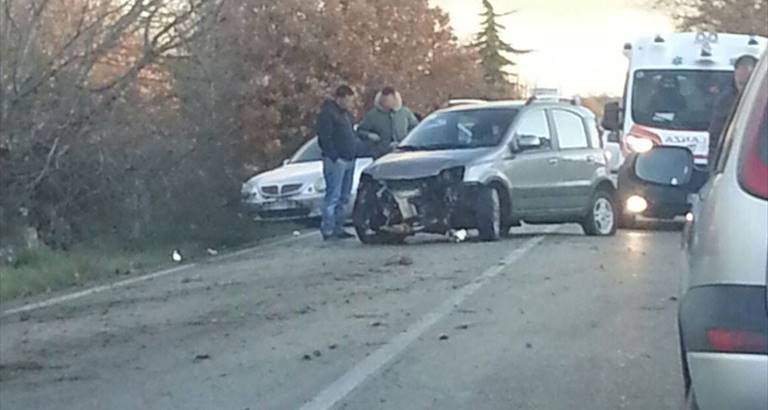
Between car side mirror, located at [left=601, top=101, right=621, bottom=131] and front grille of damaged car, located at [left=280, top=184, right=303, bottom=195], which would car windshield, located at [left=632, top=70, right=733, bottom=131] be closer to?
car side mirror, located at [left=601, top=101, right=621, bottom=131]

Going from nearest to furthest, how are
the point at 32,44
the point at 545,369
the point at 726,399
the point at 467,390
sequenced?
the point at 726,399, the point at 467,390, the point at 545,369, the point at 32,44

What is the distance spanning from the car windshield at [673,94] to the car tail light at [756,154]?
18.5m

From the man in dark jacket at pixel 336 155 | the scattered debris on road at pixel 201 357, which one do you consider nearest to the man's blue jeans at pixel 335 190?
the man in dark jacket at pixel 336 155

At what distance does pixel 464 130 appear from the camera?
20062 mm

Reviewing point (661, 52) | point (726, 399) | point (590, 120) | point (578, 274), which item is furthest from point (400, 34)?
point (726, 399)

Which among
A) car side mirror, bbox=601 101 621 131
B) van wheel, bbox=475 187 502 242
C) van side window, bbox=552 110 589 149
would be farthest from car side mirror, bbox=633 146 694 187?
car side mirror, bbox=601 101 621 131

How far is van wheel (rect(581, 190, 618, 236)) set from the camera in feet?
67.5

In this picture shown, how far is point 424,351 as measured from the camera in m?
11.0

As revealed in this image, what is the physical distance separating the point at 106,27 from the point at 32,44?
3.07 ft

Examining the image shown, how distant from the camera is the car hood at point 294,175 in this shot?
2411 centimetres

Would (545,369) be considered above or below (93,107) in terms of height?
below

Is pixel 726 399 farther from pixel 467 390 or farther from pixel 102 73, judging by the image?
pixel 102 73

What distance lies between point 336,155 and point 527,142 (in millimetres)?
2487

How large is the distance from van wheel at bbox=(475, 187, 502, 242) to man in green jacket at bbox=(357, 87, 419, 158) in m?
3.50
